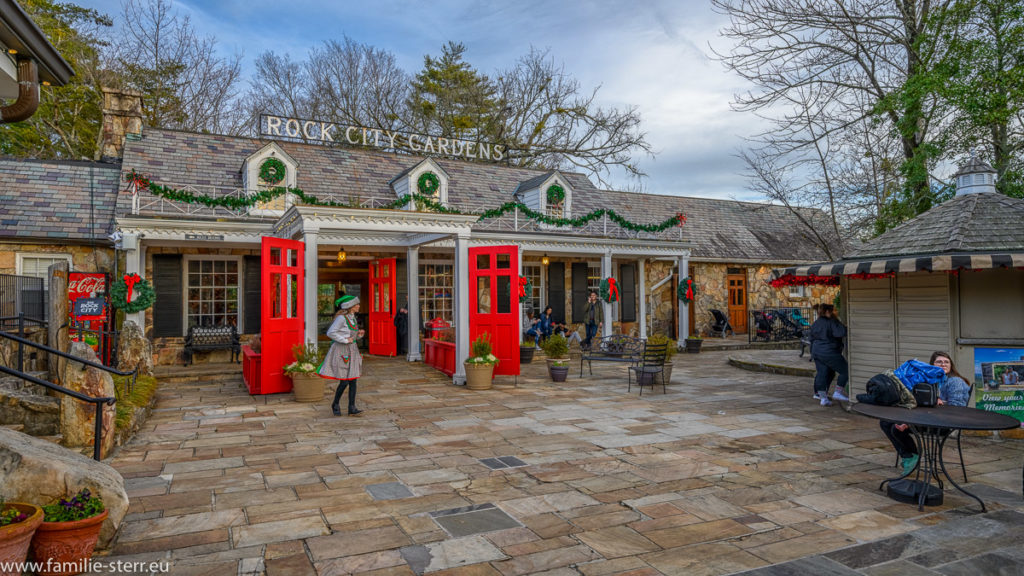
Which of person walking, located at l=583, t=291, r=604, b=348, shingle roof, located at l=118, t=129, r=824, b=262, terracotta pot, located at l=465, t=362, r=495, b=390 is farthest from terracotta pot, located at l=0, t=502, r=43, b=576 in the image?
person walking, located at l=583, t=291, r=604, b=348

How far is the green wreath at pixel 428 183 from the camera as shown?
15445 mm

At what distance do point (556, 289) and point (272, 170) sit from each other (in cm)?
822

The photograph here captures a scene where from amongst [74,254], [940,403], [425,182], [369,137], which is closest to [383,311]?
[425,182]

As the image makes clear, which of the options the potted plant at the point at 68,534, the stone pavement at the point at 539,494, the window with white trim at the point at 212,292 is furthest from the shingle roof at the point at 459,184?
the potted plant at the point at 68,534

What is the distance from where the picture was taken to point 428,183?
15.5m

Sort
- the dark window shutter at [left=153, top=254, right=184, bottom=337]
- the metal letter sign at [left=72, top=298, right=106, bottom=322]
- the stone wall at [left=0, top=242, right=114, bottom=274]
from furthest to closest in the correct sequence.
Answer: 1. the dark window shutter at [left=153, top=254, right=184, bottom=337]
2. the stone wall at [left=0, top=242, right=114, bottom=274]
3. the metal letter sign at [left=72, top=298, right=106, bottom=322]

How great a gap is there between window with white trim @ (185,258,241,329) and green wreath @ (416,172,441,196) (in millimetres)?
4821

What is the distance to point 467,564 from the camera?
3533 mm

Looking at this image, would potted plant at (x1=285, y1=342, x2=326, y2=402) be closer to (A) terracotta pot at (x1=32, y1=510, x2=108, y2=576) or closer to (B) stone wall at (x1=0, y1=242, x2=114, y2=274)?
(A) terracotta pot at (x1=32, y1=510, x2=108, y2=576)

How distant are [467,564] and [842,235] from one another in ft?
45.4

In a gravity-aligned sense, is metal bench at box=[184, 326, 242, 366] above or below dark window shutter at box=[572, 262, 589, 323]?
below

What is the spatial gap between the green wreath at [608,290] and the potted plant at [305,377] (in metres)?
8.55

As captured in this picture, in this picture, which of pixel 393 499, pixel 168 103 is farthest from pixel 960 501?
pixel 168 103

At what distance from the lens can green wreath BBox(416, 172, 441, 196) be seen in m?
15.4
